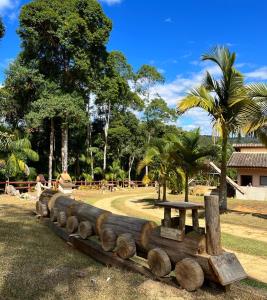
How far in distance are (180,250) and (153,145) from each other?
47.9ft

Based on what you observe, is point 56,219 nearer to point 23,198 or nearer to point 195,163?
point 195,163

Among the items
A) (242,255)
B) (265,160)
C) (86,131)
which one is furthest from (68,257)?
(86,131)

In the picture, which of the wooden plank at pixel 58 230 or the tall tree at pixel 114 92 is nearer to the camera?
the wooden plank at pixel 58 230

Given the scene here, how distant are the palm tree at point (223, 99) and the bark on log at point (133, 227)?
29.3 ft

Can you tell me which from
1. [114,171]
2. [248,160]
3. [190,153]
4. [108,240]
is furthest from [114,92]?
[108,240]

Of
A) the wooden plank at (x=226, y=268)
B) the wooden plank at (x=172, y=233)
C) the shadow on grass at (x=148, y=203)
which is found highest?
the wooden plank at (x=172, y=233)

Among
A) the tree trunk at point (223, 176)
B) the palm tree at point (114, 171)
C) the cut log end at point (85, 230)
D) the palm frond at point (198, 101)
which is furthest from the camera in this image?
the palm tree at point (114, 171)

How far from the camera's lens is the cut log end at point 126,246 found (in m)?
7.19

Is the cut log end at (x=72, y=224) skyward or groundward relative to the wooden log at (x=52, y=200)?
groundward

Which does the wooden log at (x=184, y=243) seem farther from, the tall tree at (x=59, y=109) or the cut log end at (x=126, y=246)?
the tall tree at (x=59, y=109)

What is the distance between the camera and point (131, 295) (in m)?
5.90

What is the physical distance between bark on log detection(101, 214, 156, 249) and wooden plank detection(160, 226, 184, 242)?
1.64 ft

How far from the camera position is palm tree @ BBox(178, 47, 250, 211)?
16188 millimetres

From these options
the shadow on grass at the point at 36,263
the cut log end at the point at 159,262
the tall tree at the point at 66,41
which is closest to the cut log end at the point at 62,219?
the shadow on grass at the point at 36,263
